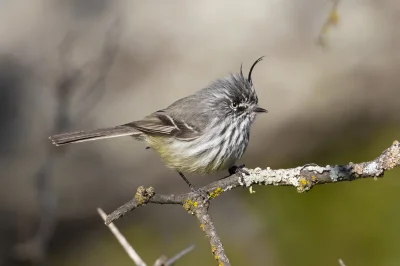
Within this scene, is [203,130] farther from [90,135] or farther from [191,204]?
[191,204]

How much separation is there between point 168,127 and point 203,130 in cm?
33

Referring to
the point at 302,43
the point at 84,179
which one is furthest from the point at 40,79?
the point at 302,43

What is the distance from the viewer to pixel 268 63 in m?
9.77

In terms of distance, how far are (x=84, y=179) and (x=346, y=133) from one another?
3.71 meters

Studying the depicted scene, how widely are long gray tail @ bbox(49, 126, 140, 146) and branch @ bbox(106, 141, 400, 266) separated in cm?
175

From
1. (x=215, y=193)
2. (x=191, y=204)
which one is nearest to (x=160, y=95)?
(x=215, y=193)

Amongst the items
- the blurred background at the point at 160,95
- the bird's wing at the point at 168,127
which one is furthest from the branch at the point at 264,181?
the blurred background at the point at 160,95

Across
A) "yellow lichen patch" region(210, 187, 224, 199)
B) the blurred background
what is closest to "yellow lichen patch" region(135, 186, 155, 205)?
"yellow lichen patch" region(210, 187, 224, 199)

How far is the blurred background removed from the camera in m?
8.42

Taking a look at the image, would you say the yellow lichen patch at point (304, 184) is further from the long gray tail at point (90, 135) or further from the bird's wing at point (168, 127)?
the long gray tail at point (90, 135)

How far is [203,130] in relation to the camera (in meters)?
5.38

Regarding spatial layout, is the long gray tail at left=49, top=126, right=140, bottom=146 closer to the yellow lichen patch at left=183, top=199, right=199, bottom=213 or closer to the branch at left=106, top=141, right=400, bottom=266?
the branch at left=106, top=141, right=400, bottom=266

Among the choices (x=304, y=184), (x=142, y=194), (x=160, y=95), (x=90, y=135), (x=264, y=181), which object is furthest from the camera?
(x=160, y=95)

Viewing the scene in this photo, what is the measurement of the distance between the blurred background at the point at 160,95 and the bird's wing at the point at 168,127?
2.44 m
